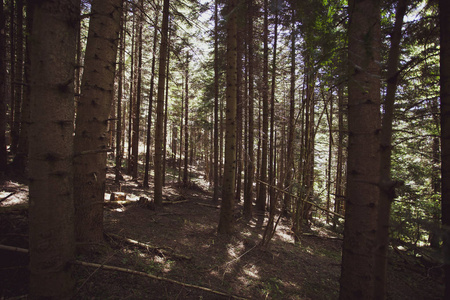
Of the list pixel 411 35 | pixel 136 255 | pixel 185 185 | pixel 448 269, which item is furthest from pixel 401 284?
pixel 185 185

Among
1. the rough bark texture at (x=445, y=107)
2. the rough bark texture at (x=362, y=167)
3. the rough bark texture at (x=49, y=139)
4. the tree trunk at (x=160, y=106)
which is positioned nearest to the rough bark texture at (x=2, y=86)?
the tree trunk at (x=160, y=106)

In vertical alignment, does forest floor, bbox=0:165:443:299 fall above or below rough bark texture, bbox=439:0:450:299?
below

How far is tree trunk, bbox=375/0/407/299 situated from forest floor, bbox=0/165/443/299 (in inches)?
31.5

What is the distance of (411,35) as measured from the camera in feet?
18.9

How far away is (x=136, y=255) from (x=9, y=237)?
1839 millimetres

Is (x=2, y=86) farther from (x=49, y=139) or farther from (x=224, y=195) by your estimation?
(x=49, y=139)

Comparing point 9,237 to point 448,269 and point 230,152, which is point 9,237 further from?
point 448,269

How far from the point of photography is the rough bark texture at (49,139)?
1758 mm

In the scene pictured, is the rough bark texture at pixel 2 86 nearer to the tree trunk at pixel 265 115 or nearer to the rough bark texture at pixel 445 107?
the tree trunk at pixel 265 115

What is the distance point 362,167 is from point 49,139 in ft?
9.66

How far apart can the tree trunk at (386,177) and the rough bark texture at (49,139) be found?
2.45m

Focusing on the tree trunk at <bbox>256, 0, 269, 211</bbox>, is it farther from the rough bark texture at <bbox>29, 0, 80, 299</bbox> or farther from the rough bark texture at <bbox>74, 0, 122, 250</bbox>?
the rough bark texture at <bbox>29, 0, 80, 299</bbox>

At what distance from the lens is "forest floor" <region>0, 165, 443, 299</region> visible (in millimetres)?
2867

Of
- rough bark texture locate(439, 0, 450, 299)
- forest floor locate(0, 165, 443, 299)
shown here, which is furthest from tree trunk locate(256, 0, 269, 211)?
rough bark texture locate(439, 0, 450, 299)
